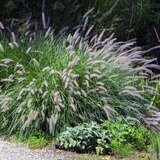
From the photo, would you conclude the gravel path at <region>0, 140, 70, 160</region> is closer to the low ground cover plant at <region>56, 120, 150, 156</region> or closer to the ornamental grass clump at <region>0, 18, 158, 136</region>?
the low ground cover plant at <region>56, 120, 150, 156</region>

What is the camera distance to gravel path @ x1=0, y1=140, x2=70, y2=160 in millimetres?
3543

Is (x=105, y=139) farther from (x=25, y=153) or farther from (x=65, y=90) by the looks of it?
(x=25, y=153)

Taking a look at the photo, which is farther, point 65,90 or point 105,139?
point 65,90

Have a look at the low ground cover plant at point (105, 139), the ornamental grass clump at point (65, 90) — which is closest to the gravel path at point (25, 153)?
the low ground cover plant at point (105, 139)

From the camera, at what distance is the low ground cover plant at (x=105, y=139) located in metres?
3.81

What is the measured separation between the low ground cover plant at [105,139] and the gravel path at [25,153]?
0.44 ft

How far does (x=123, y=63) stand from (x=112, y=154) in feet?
4.45

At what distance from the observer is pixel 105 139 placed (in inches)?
157

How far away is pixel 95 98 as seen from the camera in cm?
430

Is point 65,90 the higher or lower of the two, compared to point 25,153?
higher

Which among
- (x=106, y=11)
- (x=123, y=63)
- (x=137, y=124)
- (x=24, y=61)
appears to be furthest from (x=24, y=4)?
(x=137, y=124)

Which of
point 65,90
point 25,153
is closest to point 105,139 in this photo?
point 65,90

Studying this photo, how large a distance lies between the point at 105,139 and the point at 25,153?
996 mm

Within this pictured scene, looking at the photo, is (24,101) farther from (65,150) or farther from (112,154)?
(112,154)
